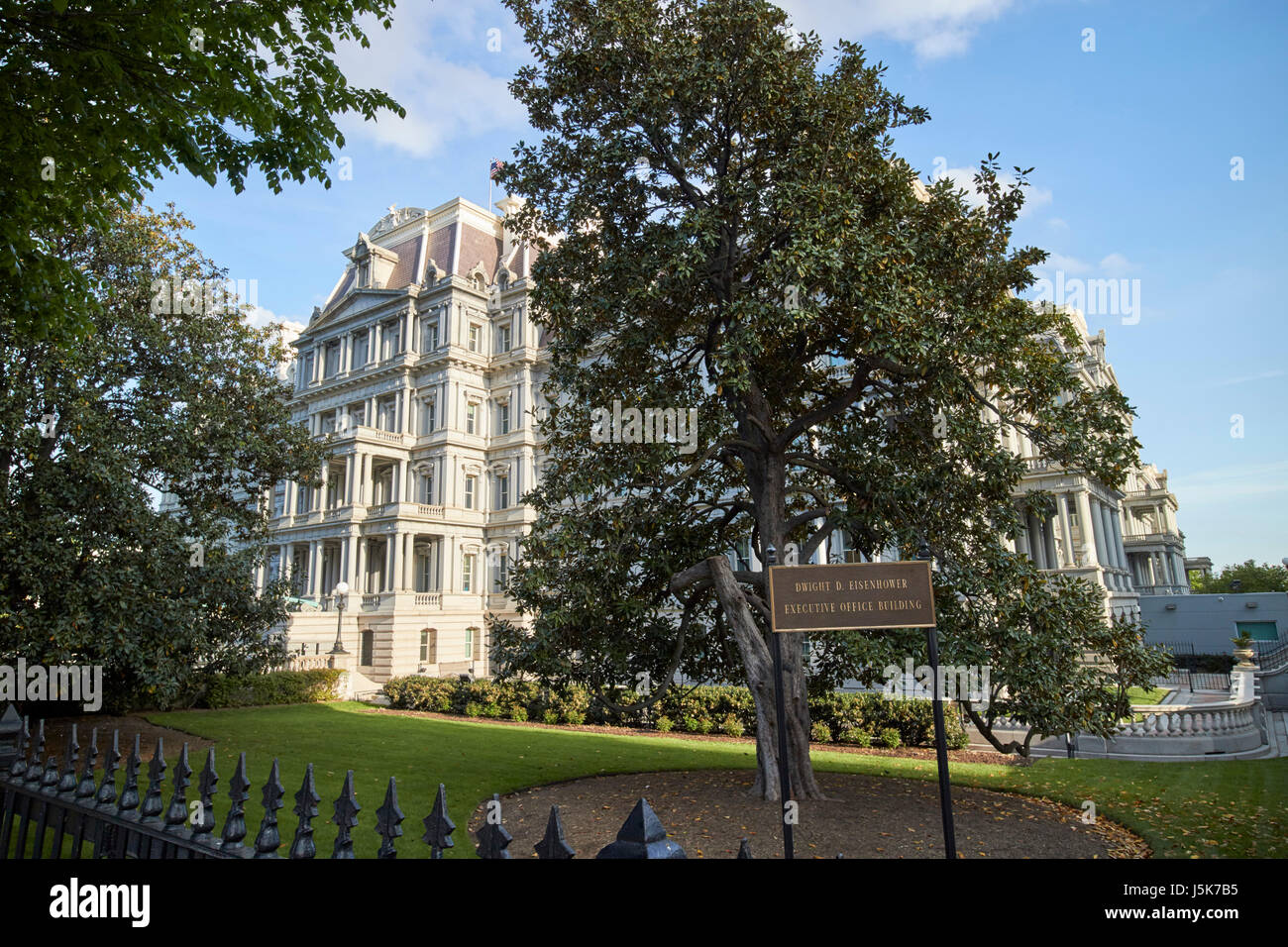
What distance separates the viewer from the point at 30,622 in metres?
12.2

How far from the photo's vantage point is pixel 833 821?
9.97m

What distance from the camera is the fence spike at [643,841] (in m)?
2.82

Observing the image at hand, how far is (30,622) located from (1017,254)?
646 inches

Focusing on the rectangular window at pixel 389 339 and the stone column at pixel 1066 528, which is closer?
the stone column at pixel 1066 528

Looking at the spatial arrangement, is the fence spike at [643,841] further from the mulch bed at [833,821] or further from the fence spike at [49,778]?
the mulch bed at [833,821]

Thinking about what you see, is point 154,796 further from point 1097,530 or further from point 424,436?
point 1097,530

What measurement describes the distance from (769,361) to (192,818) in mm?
10425

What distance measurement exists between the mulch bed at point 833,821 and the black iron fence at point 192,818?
4.71 meters

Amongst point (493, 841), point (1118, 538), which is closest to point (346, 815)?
point (493, 841)

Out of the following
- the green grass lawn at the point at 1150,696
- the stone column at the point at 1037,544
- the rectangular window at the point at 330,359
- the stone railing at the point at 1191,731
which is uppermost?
the rectangular window at the point at 330,359

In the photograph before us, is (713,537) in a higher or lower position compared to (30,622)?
higher

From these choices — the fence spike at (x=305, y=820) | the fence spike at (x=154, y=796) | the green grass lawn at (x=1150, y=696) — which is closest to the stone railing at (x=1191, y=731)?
the green grass lawn at (x=1150, y=696)

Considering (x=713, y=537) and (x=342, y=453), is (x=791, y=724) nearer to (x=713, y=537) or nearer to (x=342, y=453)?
(x=713, y=537)
